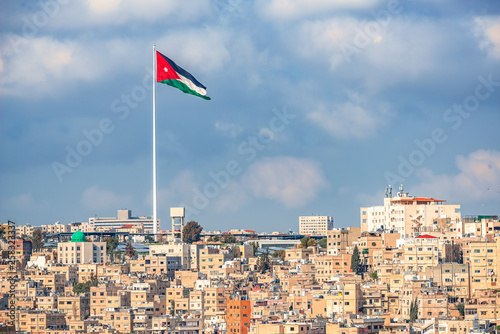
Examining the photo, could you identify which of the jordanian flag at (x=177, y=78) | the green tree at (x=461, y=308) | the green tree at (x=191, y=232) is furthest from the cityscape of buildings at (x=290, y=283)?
the jordanian flag at (x=177, y=78)

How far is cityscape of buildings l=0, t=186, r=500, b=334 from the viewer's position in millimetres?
66250

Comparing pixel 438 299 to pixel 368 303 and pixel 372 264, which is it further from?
pixel 372 264

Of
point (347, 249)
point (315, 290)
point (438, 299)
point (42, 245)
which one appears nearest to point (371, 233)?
point (347, 249)

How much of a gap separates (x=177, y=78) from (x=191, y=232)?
38.9 meters

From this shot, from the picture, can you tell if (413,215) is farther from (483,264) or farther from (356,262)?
(483,264)

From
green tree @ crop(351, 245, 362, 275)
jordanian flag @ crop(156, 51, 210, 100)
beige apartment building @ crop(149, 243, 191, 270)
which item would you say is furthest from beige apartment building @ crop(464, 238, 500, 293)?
beige apartment building @ crop(149, 243, 191, 270)

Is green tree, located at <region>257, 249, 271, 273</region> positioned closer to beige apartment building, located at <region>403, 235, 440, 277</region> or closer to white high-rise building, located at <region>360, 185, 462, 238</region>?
white high-rise building, located at <region>360, 185, 462, 238</region>

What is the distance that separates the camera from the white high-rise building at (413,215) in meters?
91.4

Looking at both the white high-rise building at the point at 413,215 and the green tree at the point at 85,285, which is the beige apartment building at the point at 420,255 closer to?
the white high-rise building at the point at 413,215

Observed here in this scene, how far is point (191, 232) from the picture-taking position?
113 meters

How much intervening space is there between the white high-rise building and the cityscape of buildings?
4.3 inches

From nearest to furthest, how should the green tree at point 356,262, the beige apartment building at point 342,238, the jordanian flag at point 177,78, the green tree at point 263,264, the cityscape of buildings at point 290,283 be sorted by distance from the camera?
the cityscape of buildings at point 290,283
the jordanian flag at point 177,78
the green tree at point 356,262
the beige apartment building at point 342,238
the green tree at point 263,264

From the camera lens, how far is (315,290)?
73062 mm

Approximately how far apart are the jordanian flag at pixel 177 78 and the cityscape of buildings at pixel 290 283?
43.8ft
